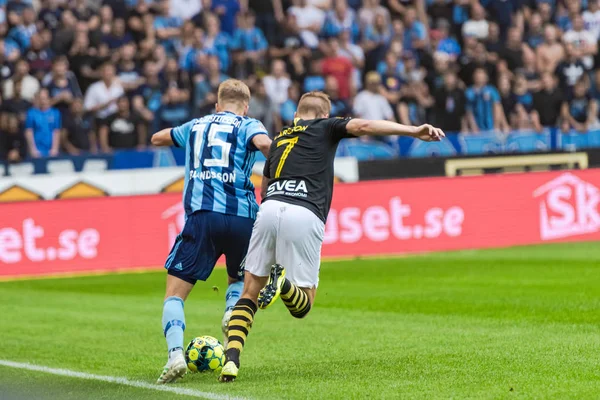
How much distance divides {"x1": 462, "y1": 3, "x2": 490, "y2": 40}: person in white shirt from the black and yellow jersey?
1694 centimetres

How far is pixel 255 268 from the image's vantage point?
7492 millimetres

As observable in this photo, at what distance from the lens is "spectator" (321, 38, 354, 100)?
854 inches

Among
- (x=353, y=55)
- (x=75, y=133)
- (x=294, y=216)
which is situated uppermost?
(x=353, y=55)

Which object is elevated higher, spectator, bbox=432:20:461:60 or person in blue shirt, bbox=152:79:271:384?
spectator, bbox=432:20:461:60

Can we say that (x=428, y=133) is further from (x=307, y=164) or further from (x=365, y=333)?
(x=365, y=333)

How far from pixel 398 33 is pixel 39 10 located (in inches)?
285

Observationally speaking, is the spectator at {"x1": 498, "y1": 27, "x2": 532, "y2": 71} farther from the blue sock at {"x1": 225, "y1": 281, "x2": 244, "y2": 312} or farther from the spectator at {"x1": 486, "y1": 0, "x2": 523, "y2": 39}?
the blue sock at {"x1": 225, "y1": 281, "x2": 244, "y2": 312}

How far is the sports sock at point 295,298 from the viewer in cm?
728

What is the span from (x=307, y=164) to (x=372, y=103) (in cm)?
1386

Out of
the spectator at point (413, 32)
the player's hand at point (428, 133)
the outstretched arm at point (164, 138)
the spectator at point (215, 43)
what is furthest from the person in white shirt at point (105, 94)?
the player's hand at point (428, 133)

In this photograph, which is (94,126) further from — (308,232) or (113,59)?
(308,232)

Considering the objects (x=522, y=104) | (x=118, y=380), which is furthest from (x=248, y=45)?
(x=118, y=380)

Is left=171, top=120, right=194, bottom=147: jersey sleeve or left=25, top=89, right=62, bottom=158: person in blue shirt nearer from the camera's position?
left=171, top=120, right=194, bottom=147: jersey sleeve

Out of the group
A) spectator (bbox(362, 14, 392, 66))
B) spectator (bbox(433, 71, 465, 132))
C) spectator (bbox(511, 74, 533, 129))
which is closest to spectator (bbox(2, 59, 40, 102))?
spectator (bbox(362, 14, 392, 66))
